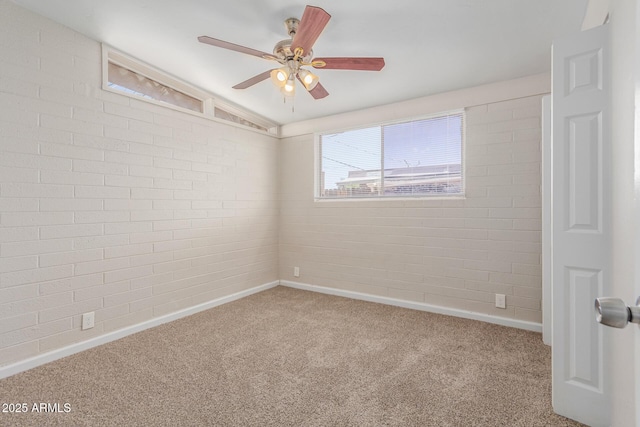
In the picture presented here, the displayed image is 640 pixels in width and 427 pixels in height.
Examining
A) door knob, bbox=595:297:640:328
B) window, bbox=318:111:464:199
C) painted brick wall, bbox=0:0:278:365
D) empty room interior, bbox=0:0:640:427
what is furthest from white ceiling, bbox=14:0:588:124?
door knob, bbox=595:297:640:328

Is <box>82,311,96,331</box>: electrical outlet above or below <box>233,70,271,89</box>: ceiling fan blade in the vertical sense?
below

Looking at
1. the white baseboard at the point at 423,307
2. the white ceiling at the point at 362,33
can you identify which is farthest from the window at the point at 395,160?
the white baseboard at the point at 423,307

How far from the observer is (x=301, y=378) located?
203 centimetres

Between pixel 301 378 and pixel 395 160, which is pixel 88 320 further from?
pixel 395 160

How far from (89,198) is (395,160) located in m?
3.10

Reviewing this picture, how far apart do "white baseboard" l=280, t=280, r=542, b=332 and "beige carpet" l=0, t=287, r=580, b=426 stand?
4.5 inches

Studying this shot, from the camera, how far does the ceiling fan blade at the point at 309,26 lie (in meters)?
1.59

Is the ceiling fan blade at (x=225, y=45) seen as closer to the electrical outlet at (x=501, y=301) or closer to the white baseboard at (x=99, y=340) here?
the white baseboard at (x=99, y=340)

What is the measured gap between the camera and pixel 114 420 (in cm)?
162

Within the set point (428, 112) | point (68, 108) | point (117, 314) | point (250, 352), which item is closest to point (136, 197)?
point (68, 108)

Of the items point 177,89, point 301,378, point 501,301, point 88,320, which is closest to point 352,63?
point 177,89

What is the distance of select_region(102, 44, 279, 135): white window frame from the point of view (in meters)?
2.57

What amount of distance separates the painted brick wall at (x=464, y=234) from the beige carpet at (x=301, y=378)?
0.43 metres

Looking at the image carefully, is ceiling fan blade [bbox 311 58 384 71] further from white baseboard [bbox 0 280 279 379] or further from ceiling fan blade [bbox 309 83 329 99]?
white baseboard [bbox 0 280 279 379]
